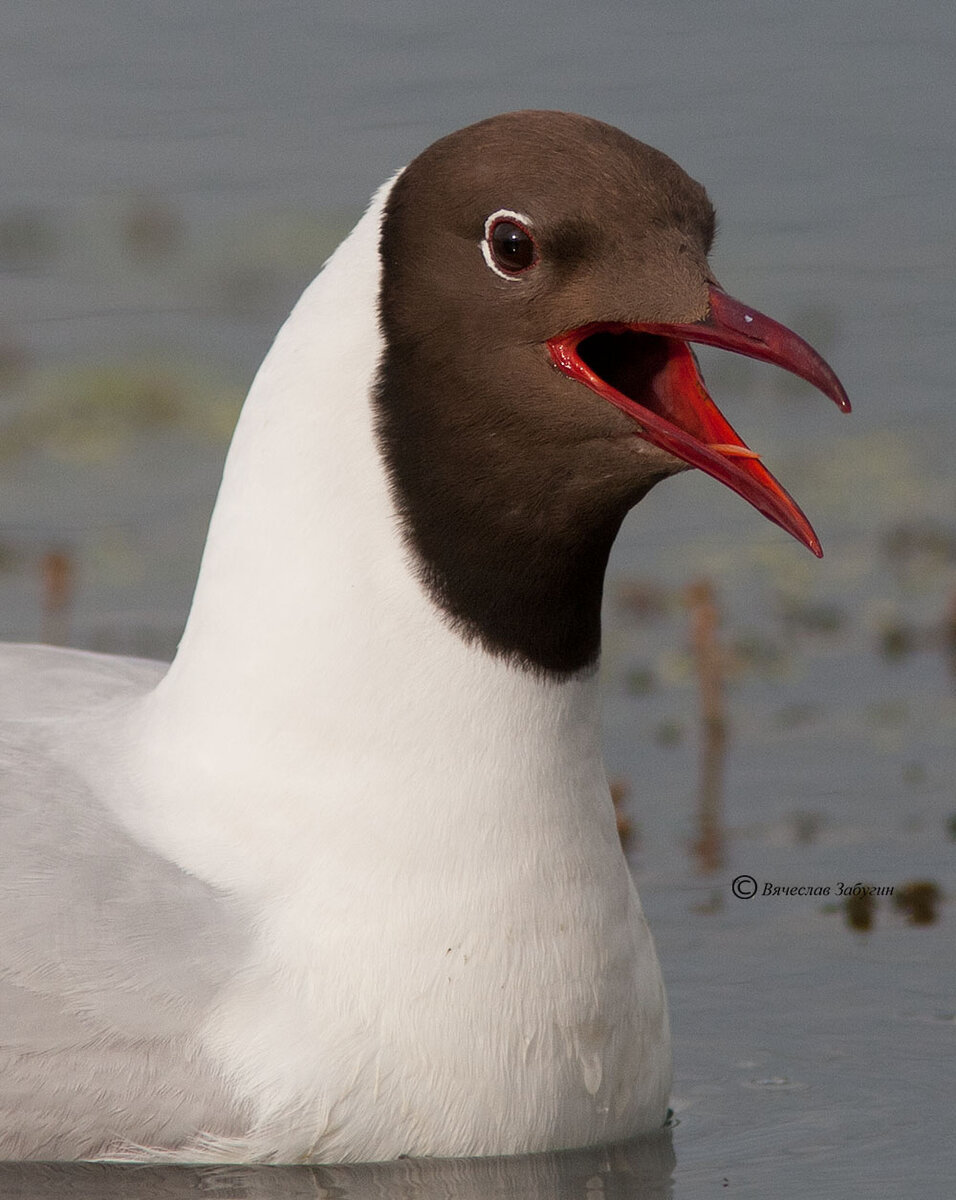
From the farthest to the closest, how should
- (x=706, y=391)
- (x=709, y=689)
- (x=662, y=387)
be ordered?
(x=709, y=689), (x=662, y=387), (x=706, y=391)

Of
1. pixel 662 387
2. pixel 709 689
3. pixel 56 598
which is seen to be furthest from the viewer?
pixel 56 598

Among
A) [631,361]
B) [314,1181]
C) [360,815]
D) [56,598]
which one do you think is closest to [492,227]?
[631,361]


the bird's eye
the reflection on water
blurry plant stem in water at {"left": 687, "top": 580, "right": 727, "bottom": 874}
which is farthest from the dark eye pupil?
blurry plant stem in water at {"left": 687, "top": 580, "right": 727, "bottom": 874}

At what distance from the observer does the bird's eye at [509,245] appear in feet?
14.4

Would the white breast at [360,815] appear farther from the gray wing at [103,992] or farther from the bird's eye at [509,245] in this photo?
the bird's eye at [509,245]

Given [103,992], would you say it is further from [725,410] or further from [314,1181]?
[725,410]

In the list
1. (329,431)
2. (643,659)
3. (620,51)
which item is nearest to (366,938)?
(329,431)

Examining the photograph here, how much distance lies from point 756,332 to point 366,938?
114 cm

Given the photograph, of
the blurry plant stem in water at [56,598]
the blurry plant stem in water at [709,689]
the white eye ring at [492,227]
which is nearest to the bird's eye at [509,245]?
the white eye ring at [492,227]

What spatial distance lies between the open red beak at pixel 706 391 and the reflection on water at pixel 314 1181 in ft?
3.74

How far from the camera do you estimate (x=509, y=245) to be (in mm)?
4387

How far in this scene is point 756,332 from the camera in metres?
4.34

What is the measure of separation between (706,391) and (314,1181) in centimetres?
141

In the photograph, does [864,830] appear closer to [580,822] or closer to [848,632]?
[848,632]
